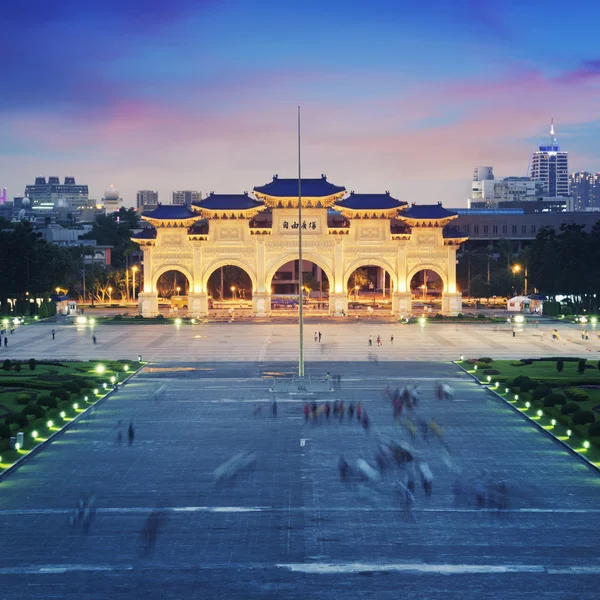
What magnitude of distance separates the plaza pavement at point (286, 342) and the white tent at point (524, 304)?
13.4 meters

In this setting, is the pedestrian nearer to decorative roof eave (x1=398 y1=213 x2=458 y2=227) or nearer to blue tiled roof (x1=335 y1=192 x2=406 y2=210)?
blue tiled roof (x1=335 y1=192 x2=406 y2=210)

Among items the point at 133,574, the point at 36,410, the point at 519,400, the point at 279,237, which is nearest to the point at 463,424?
the point at 519,400

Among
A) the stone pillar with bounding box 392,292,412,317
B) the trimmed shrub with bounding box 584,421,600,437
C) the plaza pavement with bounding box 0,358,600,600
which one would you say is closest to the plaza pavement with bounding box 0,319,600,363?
the stone pillar with bounding box 392,292,412,317

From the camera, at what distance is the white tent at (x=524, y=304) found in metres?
111

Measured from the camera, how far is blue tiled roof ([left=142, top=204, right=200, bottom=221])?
106m

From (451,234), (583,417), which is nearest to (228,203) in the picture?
(451,234)

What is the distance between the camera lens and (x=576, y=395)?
155 ft

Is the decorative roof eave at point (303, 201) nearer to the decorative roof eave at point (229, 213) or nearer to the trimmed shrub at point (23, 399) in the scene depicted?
the decorative roof eave at point (229, 213)

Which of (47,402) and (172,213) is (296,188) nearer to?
(172,213)

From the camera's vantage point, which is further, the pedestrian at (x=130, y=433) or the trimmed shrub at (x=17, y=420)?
the trimmed shrub at (x=17, y=420)

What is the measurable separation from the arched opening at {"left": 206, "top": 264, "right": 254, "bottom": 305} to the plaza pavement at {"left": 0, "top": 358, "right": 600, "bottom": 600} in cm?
9425

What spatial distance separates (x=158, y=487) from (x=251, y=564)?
8.25 meters

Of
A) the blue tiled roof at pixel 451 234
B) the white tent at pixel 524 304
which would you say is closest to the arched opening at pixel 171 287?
the blue tiled roof at pixel 451 234

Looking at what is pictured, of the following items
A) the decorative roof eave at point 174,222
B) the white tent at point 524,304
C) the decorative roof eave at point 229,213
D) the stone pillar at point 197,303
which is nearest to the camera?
the decorative roof eave at point 229,213
